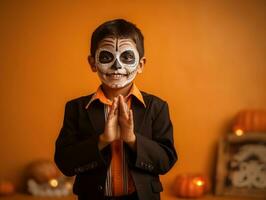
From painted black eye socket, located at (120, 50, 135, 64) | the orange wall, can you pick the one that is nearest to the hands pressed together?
painted black eye socket, located at (120, 50, 135, 64)

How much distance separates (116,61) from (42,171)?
4.95 ft

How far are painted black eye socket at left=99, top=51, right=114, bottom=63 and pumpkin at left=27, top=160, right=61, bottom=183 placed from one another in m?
1.49

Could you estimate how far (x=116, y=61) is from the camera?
84cm

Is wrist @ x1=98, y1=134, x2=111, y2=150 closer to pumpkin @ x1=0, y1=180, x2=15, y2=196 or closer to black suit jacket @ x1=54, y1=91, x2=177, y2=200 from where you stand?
black suit jacket @ x1=54, y1=91, x2=177, y2=200

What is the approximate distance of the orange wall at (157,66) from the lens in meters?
2.10

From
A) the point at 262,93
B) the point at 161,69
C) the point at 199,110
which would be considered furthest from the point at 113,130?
the point at 262,93

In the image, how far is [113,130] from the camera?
771 millimetres

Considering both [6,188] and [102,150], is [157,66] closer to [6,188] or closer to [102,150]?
[6,188]

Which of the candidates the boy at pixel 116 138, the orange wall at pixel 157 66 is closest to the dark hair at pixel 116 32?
the boy at pixel 116 138

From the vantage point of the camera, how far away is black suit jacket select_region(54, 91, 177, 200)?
0.81 metres

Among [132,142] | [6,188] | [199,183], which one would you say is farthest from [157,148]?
[6,188]

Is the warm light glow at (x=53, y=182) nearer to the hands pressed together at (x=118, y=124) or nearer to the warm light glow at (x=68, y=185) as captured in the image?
the warm light glow at (x=68, y=185)

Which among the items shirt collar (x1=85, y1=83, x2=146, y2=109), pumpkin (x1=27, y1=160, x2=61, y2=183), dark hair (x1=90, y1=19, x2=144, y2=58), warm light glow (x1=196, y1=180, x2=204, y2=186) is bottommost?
warm light glow (x1=196, y1=180, x2=204, y2=186)

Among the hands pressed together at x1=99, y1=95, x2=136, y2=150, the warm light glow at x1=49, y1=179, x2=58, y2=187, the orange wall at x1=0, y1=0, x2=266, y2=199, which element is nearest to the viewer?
the hands pressed together at x1=99, y1=95, x2=136, y2=150
